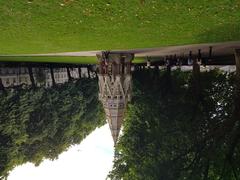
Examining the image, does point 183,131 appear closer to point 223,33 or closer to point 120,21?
point 223,33

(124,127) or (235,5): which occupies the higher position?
(235,5)

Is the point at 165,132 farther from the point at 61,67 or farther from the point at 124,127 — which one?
the point at 61,67

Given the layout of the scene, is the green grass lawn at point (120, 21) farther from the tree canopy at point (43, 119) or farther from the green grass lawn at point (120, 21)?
the tree canopy at point (43, 119)

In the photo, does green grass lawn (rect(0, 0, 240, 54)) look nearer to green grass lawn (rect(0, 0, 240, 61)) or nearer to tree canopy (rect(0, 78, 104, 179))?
green grass lawn (rect(0, 0, 240, 61))

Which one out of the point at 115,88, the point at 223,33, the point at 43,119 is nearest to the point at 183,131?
the point at 115,88

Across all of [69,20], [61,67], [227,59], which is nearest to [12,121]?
[61,67]

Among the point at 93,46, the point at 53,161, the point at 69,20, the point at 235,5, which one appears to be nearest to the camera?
the point at 235,5

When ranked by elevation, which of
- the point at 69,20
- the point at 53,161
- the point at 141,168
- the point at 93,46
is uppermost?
the point at 69,20

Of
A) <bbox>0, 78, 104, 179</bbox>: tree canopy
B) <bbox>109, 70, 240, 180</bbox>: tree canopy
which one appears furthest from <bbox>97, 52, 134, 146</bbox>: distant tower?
<bbox>0, 78, 104, 179</bbox>: tree canopy

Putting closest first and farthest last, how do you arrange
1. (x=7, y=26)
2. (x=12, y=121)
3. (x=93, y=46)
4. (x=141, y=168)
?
(x=7, y=26), (x=93, y=46), (x=141, y=168), (x=12, y=121)
